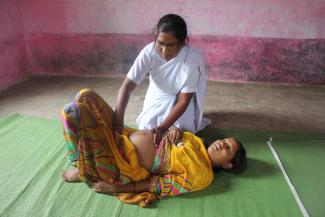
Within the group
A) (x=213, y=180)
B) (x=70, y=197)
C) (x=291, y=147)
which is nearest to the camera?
(x=70, y=197)

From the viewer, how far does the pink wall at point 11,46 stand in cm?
328

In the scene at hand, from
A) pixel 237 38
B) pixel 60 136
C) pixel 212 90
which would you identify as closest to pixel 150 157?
pixel 60 136

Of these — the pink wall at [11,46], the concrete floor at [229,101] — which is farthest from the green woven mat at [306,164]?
the pink wall at [11,46]

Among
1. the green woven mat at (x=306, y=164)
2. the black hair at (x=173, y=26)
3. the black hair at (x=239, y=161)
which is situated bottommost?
the green woven mat at (x=306, y=164)

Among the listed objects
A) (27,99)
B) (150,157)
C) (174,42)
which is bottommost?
(27,99)

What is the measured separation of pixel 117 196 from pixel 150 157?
0.95ft

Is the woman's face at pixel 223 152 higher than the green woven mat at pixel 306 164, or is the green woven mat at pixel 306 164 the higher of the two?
the woman's face at pixel 223 152

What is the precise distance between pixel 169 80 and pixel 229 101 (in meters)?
1.20

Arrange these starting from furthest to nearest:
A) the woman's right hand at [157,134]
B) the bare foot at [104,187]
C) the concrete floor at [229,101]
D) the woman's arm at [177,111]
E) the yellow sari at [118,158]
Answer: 1. the concrete floor at [229,101]
2. the woman's arm at [177,111]
3. the woman's right hand at [157,134]
4. the bare foot at [104,187]
5. the yellow sari at [118,158]

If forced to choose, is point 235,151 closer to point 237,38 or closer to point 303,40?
point 237,38

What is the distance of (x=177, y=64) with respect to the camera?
80.0 inches

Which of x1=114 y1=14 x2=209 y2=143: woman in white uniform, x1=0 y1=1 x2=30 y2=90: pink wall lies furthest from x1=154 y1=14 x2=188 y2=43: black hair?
x1=0 y1=1 x2=30 y2=90: pink wall

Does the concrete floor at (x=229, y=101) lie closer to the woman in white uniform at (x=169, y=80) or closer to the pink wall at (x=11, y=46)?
the pink wall at (x=11, y=46)

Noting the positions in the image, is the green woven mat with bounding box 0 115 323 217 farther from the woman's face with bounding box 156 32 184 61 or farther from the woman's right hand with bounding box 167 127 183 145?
the woman's face with bounding box 156 32 184 61
